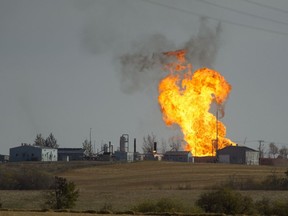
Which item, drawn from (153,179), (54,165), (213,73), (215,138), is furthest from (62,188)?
(215,138)

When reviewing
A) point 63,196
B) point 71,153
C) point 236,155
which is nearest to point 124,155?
point 71,153

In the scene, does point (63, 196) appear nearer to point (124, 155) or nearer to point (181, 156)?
point (181, 156)

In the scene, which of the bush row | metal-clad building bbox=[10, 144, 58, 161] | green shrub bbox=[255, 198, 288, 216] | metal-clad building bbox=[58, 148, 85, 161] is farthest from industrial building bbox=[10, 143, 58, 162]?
green shrub bbox=[255, 198, 288, 216]

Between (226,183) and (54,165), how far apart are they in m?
52.1

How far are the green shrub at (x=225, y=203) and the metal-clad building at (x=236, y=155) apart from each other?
107 metres

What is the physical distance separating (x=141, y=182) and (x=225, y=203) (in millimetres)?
58410

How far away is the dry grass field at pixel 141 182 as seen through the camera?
80.2m

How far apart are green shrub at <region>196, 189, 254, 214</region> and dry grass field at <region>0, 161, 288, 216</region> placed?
508 inches

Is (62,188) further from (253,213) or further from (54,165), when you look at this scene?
(54,165)

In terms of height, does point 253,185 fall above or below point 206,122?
below

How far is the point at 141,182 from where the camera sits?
11581 cm

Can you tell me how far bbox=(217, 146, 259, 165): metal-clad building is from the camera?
16900 cm

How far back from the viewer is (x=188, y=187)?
10325 centimetres

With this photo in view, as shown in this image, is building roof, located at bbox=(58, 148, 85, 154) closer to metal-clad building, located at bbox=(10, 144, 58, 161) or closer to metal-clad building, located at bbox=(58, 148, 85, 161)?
metal-clad building, located at bbox=(58, 148, 85, 161)
